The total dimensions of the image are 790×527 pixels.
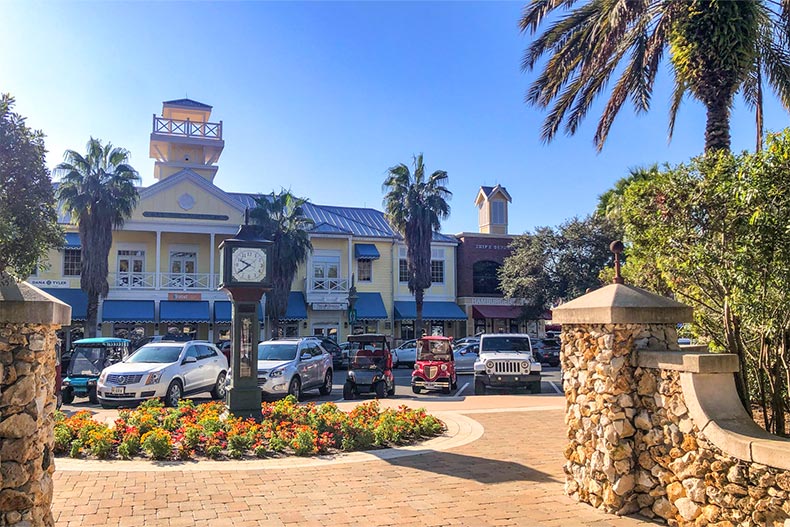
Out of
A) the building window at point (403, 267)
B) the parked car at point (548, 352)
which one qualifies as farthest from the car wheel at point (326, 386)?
the building window at point (403, 267)

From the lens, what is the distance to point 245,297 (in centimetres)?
1150

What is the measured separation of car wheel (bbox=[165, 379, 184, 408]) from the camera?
14953mm

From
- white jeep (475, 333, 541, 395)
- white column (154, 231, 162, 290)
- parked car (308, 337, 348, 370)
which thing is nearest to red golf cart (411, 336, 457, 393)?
white jeep (475, 333, 541, 395)

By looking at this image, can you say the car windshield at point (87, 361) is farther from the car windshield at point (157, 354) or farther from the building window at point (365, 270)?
the building window at point (365, 270)

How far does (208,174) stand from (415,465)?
1348 inches

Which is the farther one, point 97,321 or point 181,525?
point 97,321

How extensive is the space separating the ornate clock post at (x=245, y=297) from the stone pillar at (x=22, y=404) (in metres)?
6.46

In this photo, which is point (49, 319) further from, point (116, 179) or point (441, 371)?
point (116, 179)

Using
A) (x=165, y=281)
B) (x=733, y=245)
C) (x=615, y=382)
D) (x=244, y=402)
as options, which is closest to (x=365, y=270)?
(x=165, y=281)

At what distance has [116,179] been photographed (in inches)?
1080

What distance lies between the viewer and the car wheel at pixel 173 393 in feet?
49.1

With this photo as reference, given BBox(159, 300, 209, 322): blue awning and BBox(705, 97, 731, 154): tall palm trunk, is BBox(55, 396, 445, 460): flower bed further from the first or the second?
BBox(159, 300, 209, 322): blue awning

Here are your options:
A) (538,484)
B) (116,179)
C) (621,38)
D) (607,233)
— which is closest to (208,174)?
(116,179)

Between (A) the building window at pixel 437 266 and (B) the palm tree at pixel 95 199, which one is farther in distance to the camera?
(A) the building window at pixel 437 266
